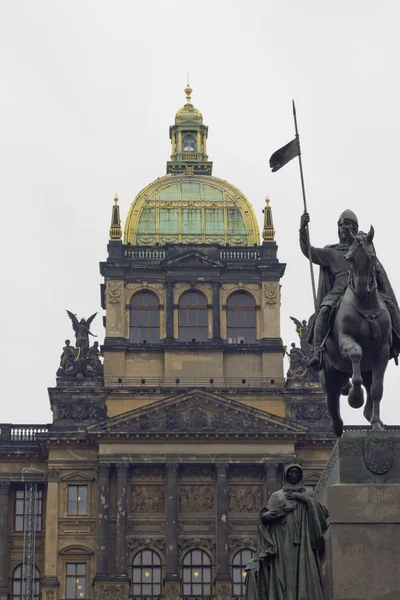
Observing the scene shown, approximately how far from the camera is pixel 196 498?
7788cm

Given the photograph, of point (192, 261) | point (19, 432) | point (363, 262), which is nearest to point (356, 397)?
point (363, 262)

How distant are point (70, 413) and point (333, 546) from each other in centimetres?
6118

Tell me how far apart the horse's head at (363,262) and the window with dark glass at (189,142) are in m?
72.1

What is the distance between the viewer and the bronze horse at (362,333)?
19.7 metres

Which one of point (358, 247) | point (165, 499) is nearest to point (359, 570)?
point (358, 247)

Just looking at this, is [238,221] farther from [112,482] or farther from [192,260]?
[112,482]

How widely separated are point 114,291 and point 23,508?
39.7 ft

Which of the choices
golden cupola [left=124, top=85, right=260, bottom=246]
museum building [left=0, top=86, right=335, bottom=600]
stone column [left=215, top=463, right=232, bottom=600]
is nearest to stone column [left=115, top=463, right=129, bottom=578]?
museum building [left=0, top=86, right=335, bottom=600]

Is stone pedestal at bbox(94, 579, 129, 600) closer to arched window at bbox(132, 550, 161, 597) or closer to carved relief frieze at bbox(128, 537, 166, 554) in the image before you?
arched window at bbox(132, 550, 161, 597)

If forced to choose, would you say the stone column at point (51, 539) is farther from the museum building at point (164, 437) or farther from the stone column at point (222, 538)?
the stone column at point (222, 538)

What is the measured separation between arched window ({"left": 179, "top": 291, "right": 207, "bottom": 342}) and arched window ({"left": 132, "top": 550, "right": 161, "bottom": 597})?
11766 millimetres

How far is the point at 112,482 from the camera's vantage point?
7750 centimetres

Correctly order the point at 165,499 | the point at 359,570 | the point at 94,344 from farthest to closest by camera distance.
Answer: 1. the point at 94,344
2. the point at 165,499
3. the point at 359,570

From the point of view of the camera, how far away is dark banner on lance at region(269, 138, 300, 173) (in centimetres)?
2382
